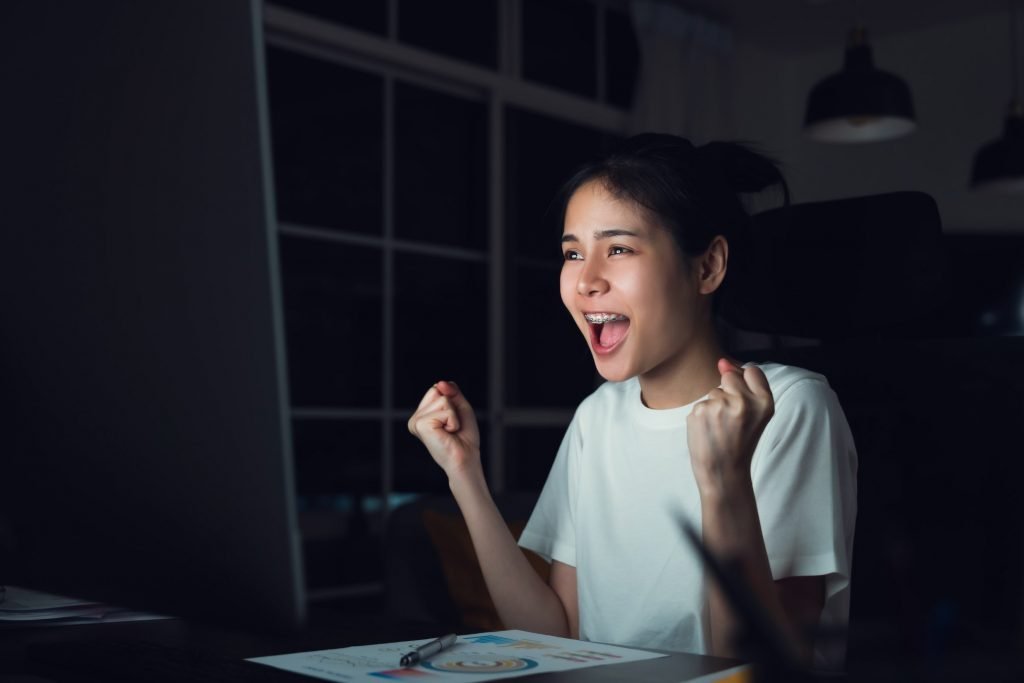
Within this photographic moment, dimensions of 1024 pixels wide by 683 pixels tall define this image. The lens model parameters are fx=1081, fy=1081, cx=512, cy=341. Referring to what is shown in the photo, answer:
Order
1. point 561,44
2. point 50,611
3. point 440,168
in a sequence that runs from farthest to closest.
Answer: point 561,44
point 440,168
point 50,611

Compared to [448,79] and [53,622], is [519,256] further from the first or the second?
[53,622]

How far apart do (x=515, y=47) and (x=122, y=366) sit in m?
3.80

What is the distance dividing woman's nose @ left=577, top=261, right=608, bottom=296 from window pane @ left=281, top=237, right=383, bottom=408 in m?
2.36

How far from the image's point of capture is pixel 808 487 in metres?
1.18

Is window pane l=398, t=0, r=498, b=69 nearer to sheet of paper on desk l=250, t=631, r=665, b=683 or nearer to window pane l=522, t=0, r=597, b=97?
window pane l=522, t=0, r=597, b=97

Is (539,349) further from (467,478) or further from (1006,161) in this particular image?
(467,478)

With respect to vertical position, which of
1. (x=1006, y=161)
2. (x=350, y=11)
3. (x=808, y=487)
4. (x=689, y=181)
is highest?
(x=350, y=11)

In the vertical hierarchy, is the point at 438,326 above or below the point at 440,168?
below

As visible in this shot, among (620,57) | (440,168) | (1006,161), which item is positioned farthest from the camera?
(620,57)

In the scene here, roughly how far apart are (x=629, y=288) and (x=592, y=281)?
0.05 m

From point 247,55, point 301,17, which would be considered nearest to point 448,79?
point 301,17

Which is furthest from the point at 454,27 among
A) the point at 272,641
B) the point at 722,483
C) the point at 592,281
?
the point at 272,641

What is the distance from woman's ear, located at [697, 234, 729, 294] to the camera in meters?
1.37

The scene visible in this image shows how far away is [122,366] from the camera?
2.01 feet
